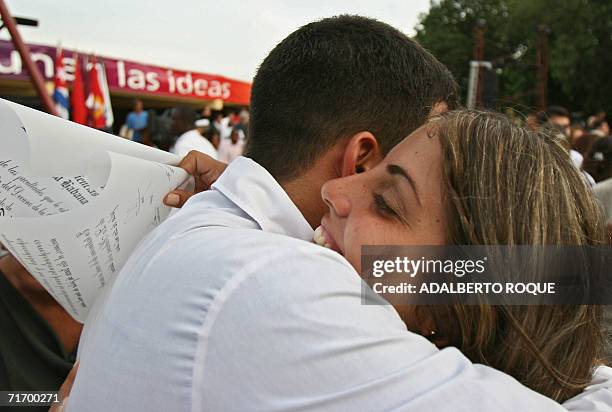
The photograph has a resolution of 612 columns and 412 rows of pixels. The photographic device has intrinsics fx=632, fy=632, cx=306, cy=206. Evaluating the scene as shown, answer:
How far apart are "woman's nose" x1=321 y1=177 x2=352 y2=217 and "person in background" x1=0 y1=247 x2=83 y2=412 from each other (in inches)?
52.4

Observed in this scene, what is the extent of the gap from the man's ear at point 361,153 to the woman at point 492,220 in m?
0.39

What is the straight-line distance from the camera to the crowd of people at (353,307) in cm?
81

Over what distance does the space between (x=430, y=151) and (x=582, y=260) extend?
0.99 ft

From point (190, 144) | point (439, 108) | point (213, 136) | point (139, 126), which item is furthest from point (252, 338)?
point (139, 126)

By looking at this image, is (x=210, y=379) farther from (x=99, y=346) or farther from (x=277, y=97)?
(x=277, y=97)

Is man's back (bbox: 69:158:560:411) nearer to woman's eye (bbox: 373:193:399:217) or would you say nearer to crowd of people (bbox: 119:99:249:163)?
woman's eye (bbox: 373:193:399:217)

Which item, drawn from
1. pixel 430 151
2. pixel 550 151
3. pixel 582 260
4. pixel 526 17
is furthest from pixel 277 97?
pixel 526 17

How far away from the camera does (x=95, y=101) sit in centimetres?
787

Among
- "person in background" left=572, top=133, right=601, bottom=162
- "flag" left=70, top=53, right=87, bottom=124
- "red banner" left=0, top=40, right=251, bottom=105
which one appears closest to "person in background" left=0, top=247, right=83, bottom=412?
"person in background" left=572, top=133, right=601, bottom=162

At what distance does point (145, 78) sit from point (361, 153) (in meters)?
15.5

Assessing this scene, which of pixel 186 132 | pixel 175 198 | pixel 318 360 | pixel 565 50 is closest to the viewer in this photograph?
pixel 318 360

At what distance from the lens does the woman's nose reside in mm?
1081

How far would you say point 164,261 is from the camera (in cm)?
100

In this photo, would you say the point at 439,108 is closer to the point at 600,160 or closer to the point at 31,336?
the point at 31,336
